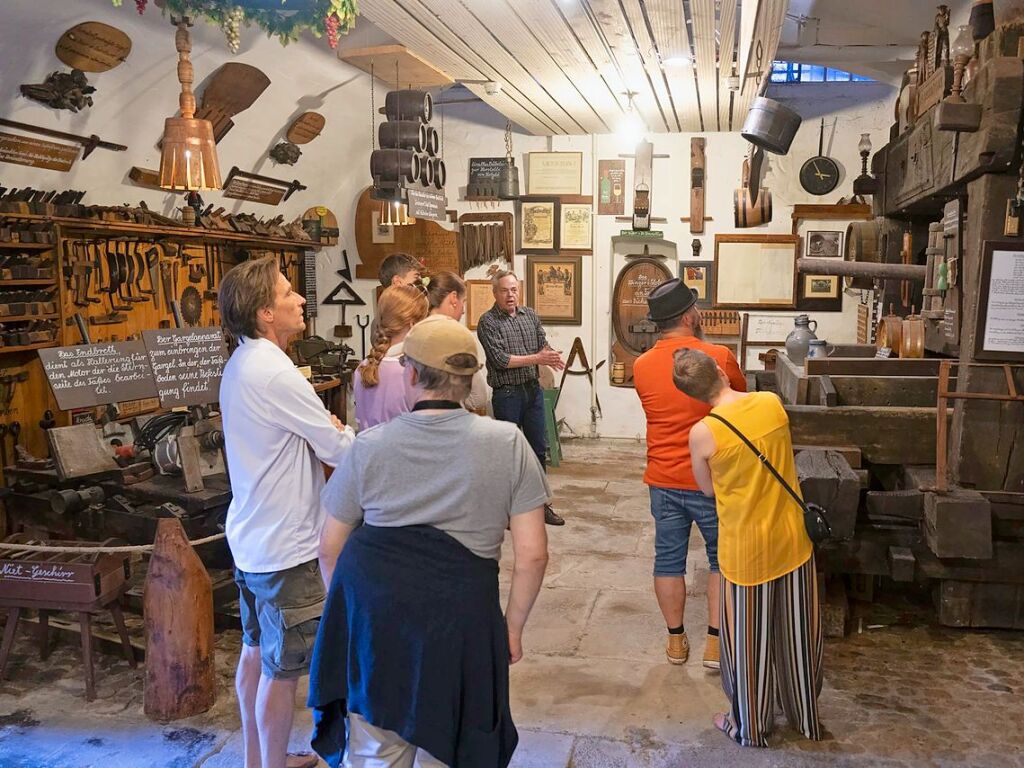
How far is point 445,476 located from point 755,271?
678cm

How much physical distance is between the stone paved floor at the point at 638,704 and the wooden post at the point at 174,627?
0.28 feet

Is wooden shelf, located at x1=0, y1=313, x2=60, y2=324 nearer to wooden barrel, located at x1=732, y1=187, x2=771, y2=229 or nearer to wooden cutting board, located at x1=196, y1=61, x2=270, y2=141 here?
wooden cutting board, located at x1=196, y1=61, x2=270, y2=141

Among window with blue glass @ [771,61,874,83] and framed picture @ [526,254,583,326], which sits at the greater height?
window with blue glass @ [771,61,874,83]

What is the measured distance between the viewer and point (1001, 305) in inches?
156

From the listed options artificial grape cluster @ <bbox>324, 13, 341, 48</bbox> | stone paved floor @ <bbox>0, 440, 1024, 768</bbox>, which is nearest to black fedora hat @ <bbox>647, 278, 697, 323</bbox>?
stone paved floor @ <bbox>0, 440, 1024, 768</bbox>

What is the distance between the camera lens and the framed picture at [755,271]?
8148 mm

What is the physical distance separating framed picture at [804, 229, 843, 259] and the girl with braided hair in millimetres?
5414

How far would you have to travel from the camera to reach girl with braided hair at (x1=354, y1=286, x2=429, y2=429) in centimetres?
338

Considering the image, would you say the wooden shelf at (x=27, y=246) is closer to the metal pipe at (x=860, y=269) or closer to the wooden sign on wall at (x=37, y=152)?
the wooden sign on wall at (x=37, y=152)

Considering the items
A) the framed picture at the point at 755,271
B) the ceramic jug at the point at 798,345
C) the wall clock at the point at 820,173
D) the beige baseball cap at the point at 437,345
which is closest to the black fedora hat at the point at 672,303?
the beige baseball cap at the point at 437,345

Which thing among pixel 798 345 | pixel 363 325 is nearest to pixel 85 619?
pixel 798 345

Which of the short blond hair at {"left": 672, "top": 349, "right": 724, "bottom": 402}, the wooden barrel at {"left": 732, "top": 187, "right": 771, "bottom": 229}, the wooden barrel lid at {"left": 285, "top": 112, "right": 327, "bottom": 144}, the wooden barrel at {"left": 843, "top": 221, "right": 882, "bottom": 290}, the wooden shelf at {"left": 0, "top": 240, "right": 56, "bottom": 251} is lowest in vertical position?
the short blond hair at {"left": 672, "top": 349, "right": 724, "bottom": 402}

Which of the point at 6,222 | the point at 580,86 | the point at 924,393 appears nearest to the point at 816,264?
the point at 924,393

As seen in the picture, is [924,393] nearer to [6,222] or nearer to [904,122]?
[904,122]
